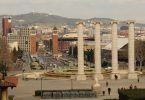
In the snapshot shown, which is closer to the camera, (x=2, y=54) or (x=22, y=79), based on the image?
(x=22, y=79)

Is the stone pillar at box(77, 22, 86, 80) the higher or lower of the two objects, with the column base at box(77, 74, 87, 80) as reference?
higher

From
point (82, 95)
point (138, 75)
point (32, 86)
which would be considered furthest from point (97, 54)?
point (82, 95)

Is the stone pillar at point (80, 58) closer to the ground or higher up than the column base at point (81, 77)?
higher up

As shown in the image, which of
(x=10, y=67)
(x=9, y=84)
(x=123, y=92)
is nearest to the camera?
(x=9, y=84)

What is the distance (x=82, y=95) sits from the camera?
58.0 metres

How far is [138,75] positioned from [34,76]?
59.1 feet

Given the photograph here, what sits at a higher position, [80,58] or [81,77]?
[80,58]

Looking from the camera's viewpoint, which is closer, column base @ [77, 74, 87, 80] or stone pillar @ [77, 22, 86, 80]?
column base @ [77, 74, 87, 80]

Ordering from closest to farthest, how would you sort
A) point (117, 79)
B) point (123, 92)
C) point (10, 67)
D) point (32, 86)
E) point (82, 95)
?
point (123, 92) < point (82, 95) < point (32, 86) < point (117, 79) < point (10, 67)

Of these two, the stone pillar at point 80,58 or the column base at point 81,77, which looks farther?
the stone pillar at point 80,58

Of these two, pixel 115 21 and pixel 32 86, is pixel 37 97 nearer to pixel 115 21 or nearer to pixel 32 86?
pixel 32 86

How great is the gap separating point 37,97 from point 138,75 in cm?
3573

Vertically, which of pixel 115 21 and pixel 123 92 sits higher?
pixel 115 21

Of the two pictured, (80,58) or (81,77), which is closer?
(81,77)
